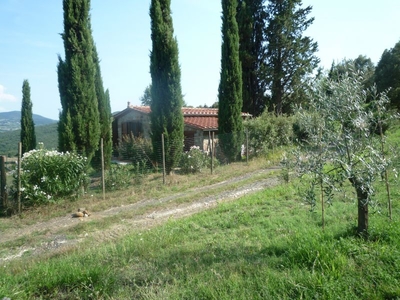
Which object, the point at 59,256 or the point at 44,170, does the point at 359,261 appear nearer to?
the point at 59,256

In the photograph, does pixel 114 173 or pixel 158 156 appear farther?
pixel 158 156

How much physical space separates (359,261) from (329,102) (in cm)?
200

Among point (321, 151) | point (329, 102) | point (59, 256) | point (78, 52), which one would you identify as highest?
point (78, 52)

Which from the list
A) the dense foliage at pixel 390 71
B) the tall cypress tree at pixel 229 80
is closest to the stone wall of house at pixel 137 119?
the tall cypress tree at pixel 229 80

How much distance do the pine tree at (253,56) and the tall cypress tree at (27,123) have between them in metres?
16.5

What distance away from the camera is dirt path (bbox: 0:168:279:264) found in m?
6.01

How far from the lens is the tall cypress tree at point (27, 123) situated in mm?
20422

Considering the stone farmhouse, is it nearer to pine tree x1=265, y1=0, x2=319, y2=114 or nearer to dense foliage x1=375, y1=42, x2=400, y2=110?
pine tree x1=265, y1=0, x2=319, y2=114

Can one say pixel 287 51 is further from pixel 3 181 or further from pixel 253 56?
pixel 3 181

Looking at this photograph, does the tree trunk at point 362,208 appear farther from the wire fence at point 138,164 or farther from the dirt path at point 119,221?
the wire fence at point 138,164

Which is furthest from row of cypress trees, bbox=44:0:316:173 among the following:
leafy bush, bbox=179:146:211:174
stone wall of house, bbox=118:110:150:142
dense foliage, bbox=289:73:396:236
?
dense foliage, bbox=289:73:396:236

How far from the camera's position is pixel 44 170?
8.55m

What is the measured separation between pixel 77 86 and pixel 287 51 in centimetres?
2084

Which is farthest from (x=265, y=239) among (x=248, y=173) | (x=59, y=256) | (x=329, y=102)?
(x=248, y=173)
